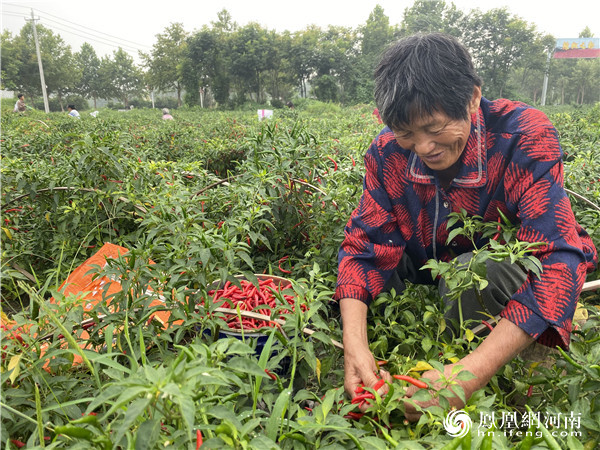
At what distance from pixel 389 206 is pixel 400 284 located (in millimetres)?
403

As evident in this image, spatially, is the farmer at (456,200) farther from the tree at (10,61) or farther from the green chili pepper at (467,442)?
the tree at (10,61)

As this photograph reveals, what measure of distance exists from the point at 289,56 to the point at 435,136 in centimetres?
4200

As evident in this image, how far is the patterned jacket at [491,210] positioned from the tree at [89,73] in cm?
6113

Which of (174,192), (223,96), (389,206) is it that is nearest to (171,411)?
(389,206)

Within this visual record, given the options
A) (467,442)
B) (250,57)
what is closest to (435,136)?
(467,442)

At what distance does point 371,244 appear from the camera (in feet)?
6.24

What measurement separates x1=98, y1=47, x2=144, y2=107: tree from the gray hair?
207 feet

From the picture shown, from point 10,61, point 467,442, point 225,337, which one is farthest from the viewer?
point 10,61

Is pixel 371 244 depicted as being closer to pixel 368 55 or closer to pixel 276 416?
pixel 276 416

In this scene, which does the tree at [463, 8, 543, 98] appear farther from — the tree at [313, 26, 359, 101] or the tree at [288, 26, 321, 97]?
the tree at [288, 26, 321, 97]

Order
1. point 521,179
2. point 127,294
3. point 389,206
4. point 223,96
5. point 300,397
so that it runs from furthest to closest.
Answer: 1. point 223,96
2. point 389,206
3. point 521,179
4. point 127,294
5. point 300,397

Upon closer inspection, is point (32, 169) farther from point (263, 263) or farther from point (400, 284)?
point (400, 284)

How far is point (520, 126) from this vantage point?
1639 millimetres

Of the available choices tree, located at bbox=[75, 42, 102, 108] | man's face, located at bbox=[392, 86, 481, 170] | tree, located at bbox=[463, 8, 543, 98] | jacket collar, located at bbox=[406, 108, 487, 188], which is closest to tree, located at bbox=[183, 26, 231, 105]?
tree, located at bbox=[75, 42, 102, 108]
